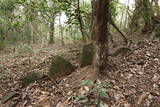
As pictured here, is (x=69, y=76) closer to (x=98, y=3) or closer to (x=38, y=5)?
(x=98, y=3)

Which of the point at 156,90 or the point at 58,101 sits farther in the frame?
the point at 58,101

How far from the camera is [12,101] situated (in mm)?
3074

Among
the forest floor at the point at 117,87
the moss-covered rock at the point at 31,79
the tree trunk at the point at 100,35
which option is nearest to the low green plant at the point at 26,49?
the forest floor at the point at 117,87

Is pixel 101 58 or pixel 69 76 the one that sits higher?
pixel 101 58

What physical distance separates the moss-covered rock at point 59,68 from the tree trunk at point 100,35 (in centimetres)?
68

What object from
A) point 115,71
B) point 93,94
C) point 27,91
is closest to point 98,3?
point 115,71

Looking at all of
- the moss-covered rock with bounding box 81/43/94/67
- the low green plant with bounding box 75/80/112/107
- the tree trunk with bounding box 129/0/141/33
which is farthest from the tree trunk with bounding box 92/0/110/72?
the tree trunk with bounding box 129/0/141/33

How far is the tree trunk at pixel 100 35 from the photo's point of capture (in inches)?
122

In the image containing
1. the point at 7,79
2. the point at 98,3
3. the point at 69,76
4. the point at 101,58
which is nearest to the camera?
the point at 98,3

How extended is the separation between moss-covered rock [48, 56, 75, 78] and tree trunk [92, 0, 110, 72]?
68cm

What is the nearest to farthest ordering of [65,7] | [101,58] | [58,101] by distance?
1. [58,101]
2. [101,58]
3. [65,7]

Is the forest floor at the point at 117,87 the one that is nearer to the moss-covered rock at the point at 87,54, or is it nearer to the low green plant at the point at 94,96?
the low green plant at the point at 94,96

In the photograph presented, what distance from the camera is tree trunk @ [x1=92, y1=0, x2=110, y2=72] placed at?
3.09 m

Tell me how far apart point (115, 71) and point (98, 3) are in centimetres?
144
